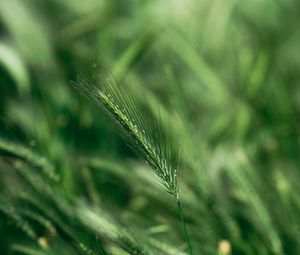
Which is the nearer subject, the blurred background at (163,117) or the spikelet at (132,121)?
the spikelet at (132,121)

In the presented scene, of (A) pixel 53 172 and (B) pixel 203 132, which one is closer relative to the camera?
(A) pixel 53 172

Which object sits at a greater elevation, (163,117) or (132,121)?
(163,117)

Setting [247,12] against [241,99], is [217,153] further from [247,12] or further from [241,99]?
[247,12]

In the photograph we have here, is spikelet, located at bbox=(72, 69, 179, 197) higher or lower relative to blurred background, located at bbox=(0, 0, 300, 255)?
lower

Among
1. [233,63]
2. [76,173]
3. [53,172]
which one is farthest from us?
[233,63]

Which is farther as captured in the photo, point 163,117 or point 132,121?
point 163,117

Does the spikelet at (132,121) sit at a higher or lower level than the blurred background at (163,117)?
lower

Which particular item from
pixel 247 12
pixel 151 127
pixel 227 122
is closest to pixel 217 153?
pixel 227 122

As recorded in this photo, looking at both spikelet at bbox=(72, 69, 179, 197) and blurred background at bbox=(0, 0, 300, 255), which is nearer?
spikelet at bbox=(72, 69, 179, 197)
